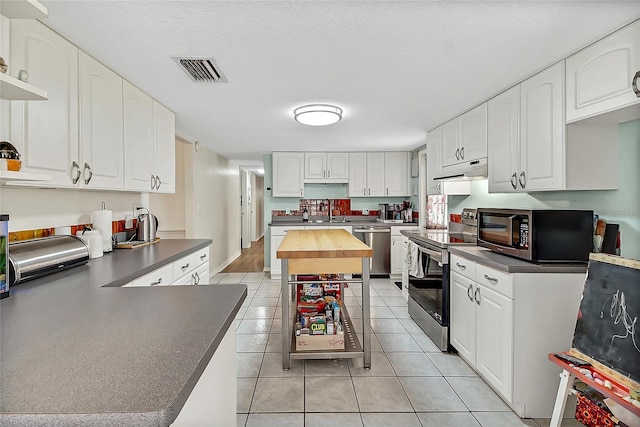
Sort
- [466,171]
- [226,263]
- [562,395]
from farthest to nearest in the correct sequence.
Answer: [226,263]
[466,171]
[562,395]

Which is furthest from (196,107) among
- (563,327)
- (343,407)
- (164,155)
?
(563,327)

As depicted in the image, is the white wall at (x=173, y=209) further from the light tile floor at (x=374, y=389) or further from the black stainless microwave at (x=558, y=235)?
the black stainless microwave at (x=558, y=235)

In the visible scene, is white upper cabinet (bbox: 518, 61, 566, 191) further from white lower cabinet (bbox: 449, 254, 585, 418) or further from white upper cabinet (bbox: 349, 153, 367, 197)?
white upper cabinet (bbox: 349, 153, 367, 197)

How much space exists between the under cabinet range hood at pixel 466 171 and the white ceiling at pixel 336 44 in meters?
0.57

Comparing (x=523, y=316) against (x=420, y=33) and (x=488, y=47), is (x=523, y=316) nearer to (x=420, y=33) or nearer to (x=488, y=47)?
(x=488, y=47)

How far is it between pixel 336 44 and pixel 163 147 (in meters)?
2.01

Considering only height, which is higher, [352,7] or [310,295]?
[352,7]

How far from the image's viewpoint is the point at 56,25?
164 centimetres

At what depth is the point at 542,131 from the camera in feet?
7.06

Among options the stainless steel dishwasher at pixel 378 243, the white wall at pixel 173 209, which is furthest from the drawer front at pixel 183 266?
the stainless steel dishwasher at pixel 378 243

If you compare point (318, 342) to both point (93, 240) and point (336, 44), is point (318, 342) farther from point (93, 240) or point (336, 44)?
point (336, 44)

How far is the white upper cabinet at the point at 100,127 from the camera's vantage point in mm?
1896

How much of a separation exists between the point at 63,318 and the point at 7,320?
166 millimetres

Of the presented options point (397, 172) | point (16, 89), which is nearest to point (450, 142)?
point (397, 172)
